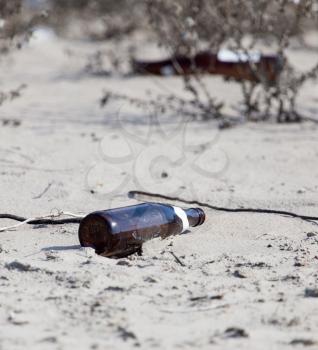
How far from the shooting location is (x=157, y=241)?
12.2 ft

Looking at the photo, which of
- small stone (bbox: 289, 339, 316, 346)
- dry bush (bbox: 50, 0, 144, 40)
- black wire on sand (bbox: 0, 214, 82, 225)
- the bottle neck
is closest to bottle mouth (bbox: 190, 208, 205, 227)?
the bottle neck

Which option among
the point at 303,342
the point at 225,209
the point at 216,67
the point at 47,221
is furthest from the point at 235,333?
the point at 216,67

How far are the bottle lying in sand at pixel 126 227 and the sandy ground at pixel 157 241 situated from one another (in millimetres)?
63

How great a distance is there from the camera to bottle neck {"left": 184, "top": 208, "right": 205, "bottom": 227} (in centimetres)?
390

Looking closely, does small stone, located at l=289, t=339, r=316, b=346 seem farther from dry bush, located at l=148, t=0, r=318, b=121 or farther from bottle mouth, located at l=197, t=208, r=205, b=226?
dry bush, located at l=148, t=0, r=318, b=121

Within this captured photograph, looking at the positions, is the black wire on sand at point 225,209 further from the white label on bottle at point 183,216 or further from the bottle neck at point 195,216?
the white label on bottle at point 183,216

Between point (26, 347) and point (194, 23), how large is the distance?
403cm

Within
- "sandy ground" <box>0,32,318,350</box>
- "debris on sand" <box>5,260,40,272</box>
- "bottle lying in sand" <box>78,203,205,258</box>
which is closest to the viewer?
"sandy ground" <box>0,32,318,350</box>

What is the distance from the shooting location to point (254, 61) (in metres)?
6.82

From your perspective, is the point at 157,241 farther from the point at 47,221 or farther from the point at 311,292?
the point at 311,292

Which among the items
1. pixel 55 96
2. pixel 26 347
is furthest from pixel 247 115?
pixel 26 347

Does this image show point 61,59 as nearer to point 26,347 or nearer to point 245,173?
point 245,173

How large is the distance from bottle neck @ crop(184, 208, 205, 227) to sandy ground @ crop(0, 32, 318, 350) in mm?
49

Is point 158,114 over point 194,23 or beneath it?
beneath
